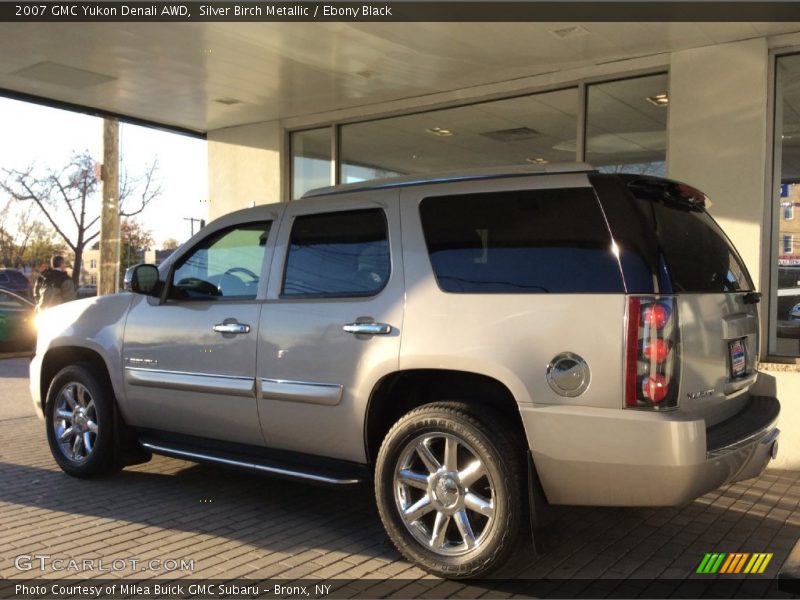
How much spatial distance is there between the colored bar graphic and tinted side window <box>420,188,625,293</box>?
1.68m

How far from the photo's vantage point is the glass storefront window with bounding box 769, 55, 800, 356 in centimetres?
660

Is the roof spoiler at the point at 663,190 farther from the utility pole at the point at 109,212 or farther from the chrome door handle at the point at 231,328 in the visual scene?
the utility pole at the point at 109,212

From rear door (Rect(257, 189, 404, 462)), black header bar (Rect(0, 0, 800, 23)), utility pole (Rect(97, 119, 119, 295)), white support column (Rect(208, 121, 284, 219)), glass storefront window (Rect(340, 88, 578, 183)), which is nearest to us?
rear door (Rect(257, 189, 404, 462))

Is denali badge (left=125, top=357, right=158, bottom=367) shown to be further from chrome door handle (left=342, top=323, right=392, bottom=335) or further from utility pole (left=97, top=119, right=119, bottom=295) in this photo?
utility pole (left=97, top=119, right=119, bottom=295)

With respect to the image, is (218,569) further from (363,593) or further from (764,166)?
(764,166)

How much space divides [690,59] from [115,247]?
10882 mm

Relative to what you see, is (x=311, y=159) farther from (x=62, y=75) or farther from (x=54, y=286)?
(x=54, y=286)

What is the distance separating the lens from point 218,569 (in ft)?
12.4

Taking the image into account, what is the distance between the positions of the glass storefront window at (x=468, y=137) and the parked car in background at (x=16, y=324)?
7.06 meters

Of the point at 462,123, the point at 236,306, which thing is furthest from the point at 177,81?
the point at 236,306

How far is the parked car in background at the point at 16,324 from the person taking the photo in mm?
13227

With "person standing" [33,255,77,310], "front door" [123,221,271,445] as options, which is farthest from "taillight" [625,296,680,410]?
"person standing" [33,255,77,310]

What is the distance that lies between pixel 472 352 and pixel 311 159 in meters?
7.24

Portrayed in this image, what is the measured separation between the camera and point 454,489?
3.66m
